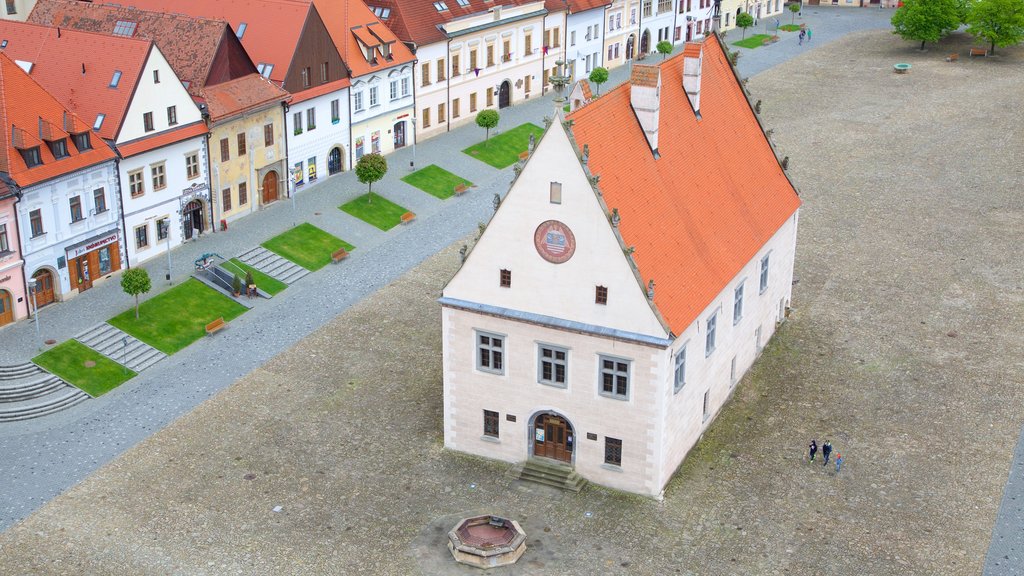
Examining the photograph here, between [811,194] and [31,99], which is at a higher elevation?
[31,99]

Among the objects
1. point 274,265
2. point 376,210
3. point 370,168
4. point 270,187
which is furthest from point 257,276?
point 370,168

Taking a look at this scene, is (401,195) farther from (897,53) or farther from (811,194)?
(897,53)

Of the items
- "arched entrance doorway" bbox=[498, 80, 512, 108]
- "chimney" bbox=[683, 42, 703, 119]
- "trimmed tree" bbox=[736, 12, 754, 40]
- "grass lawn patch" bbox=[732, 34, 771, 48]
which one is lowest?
"arched entrance doorway" bbox=[498, 80, 512, 108]

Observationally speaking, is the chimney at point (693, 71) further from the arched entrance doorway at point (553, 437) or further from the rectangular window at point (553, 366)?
the arched entrance doorway at point (553, 437)

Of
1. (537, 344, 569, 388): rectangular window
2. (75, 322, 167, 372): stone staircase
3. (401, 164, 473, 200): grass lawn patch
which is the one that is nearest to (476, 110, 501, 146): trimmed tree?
(401, 164, 473, 200): grass lawn patch

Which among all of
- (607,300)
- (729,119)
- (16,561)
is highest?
(729,119)

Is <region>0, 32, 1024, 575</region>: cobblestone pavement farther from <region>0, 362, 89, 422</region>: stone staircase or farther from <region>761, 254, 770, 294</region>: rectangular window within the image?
<region>761, 254, 770, 294</region>: rectangular window

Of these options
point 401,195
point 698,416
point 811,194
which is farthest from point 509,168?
point 698,416
